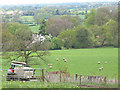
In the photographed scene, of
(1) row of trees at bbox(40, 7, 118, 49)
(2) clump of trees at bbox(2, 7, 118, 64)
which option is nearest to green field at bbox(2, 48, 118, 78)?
(2) clump of trees at bbox(2, 7, 118, 64)

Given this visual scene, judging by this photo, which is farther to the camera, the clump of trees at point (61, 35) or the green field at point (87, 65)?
the clump of trees at point (61, 35)

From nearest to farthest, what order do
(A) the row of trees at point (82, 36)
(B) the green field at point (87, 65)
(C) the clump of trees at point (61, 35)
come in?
1. (B) the green field at point (87, 65)
2. (C) the clump of trees at point (61, 35)
3. (A) the row of trees at point (82, 36)

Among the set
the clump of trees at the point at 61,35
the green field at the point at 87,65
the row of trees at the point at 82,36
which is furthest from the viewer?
the row of trees at the point at 82,36

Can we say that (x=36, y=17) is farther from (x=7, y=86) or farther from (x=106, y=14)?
(x=7, y=86)

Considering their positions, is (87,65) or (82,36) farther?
(82,36)

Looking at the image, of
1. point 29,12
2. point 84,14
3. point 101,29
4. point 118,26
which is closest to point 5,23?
point 29,12

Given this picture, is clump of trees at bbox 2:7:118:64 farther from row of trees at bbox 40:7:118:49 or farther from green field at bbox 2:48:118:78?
green field at bbox 2:48:118:78

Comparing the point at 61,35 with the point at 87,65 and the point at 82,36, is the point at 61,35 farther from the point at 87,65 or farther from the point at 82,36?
the point at 87,65

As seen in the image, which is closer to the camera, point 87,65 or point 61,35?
point 87,65

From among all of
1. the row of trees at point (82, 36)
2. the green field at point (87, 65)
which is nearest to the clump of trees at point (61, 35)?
the row of trees at point (82, 36)

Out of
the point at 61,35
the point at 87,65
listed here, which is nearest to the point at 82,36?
the point at 61,35

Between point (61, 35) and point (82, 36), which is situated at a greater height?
point (61, 35)

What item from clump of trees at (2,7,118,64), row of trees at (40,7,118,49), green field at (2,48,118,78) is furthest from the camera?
row of trees at (40,7,118,49)

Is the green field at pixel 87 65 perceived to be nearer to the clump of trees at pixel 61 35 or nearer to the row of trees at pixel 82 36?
the clump of trees at pixel 61 35
